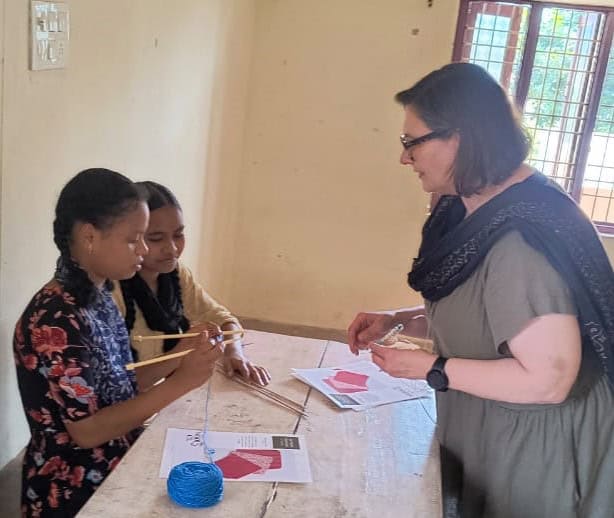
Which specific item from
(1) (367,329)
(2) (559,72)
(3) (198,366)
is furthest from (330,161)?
(3) (198,366)

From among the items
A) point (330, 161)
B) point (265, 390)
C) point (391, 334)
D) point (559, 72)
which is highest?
point (559, 72)

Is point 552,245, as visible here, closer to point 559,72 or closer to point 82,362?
point 82,362

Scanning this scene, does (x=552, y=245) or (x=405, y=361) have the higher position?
(x=552, y=245)

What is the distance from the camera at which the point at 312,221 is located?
3.82 metres

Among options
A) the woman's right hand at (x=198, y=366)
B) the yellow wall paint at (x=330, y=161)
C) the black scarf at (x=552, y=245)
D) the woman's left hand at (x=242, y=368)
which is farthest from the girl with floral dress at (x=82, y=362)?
the yellow wall paint at (x=330, y=161)

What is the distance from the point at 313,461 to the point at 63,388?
1.53 feet

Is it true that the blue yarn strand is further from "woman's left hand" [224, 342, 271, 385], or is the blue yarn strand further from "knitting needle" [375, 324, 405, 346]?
"knitting needle" [375, 324, 405, 346]

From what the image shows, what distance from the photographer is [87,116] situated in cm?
202

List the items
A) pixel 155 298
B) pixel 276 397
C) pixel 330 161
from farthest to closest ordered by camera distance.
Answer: pixel 330 161
pixel 155 298
pixel 276 397

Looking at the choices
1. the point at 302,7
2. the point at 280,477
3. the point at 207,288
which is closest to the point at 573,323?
the point at 280,477

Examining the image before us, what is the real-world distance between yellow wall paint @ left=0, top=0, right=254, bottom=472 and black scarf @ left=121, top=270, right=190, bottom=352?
28 centimetres

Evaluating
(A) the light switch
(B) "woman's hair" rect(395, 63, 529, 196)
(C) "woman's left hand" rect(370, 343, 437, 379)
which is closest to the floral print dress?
(C) "woman's left hand" rect(370, 343, 437, 379)

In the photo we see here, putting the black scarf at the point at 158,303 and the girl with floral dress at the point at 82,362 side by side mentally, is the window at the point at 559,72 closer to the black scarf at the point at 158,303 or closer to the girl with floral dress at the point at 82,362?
the black scarf at the point at 158,303

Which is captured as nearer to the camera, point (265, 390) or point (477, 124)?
point (477, 124)
